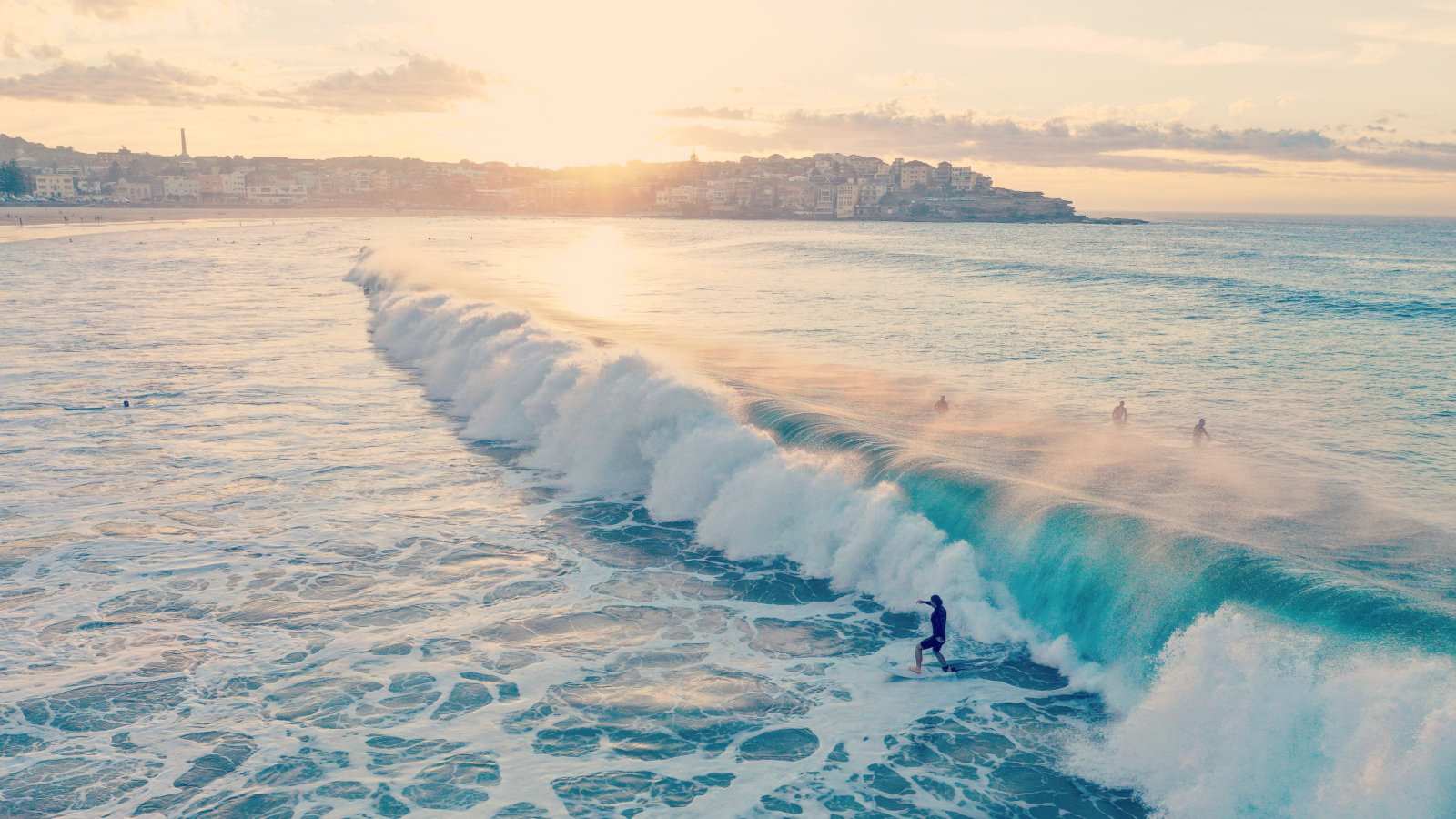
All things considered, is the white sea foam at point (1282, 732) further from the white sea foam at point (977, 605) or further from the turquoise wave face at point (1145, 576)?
the turquoise wave face at point (1145, 576)

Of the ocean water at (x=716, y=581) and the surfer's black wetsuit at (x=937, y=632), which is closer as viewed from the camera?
the ocean water at (x=716, y=581)

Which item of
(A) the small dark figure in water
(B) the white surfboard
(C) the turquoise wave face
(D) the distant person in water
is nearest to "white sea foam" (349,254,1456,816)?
(C) the turquoise wave face

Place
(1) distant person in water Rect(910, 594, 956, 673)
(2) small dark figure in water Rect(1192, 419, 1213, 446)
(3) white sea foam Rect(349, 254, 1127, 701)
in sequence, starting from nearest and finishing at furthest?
(1) distant person in water Rect(910, 594, 956, 673)
(3) white sea foam Rect(349, 254, 1127, 701)
(2) small dark figure in water Rect(1192, 419, 1213, 446)

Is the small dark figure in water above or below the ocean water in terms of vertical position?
above

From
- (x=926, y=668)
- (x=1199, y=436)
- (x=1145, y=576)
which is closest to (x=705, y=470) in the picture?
(x=926, y=668)

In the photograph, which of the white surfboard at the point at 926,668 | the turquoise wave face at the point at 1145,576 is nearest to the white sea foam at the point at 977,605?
the turquoise wave face at the point at 1145,576

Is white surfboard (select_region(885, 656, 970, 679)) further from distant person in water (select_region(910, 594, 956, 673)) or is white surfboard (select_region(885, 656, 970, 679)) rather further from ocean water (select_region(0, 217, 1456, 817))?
ocean water (select_region(0, 217, 1456, 817))

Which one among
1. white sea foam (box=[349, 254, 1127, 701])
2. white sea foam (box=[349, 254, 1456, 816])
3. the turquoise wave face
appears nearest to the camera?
white sea foam (box=[349, 254, 1456, 816])
